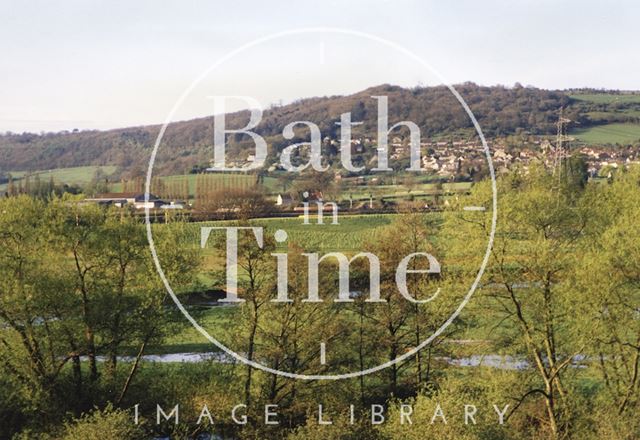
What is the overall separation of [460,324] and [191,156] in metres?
56.7

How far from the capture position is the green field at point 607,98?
351 ft

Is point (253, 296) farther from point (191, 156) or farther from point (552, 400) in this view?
point (191, 156)

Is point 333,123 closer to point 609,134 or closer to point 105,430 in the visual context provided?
point 105,430

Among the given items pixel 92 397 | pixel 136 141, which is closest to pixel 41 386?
pixel 92 397

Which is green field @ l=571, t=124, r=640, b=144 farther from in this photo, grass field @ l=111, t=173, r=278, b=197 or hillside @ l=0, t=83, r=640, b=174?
grass field @ l=111, t=173, r=278, b=197

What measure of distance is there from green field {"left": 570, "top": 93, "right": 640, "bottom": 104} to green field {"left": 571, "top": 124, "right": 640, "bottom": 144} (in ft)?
51.2

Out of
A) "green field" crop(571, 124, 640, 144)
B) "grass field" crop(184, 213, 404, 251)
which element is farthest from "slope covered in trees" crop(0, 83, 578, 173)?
"grass field" crop(184, 213, 404, 251)

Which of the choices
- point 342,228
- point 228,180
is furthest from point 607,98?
point 342,228

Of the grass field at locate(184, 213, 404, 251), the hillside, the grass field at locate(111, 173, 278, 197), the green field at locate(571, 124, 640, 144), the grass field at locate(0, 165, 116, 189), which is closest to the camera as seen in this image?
the grass field at locate(184, 213, 404, 251)

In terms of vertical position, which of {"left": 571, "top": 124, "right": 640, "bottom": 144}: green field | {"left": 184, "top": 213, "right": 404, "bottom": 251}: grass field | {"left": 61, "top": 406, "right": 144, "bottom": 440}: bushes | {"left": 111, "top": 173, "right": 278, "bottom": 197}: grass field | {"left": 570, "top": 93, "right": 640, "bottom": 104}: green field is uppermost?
{"left": 570, "top": 93, "right": 640, "bottom": 104}: green field

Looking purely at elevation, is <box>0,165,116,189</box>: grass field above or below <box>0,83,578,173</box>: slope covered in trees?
below

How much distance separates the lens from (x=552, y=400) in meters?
14.5

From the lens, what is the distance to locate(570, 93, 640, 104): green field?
351 feet

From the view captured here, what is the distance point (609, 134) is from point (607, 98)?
89.8 feet
